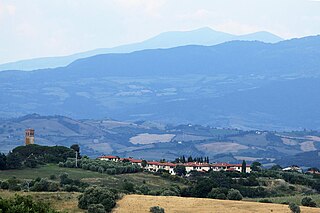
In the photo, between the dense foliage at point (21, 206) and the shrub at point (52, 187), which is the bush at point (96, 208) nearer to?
the dense foliage at point (21, 206)

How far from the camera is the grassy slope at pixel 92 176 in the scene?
81500mm

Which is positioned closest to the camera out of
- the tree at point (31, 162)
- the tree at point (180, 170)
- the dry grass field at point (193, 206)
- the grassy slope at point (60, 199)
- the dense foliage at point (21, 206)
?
the dense foliage at point (21, 206)

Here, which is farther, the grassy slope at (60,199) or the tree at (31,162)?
the tree at (31,162)

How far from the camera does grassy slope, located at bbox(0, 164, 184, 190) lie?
267 feet

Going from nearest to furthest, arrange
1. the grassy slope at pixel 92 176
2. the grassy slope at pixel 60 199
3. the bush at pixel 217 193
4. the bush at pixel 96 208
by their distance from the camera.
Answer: the bush at pixel 96 208 < the grassy slope at pixel 60 199 < the bush at pixel 217 193 < the grassy slope at pixel 92 176

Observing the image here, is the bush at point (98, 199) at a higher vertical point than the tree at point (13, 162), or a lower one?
lower

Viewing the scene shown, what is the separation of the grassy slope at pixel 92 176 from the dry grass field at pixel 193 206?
23923 mm

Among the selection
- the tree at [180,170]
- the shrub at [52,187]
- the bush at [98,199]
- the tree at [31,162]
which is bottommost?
the bush at [98,199]

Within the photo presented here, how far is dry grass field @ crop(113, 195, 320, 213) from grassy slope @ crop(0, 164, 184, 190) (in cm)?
2392

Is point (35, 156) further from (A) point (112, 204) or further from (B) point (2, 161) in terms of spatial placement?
(A) point (112, 204)

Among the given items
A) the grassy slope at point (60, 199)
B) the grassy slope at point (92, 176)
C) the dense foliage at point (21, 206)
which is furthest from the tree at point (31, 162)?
the dense foliage at point (21, 206)

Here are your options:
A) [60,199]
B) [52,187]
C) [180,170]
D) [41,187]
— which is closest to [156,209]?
[60,199]

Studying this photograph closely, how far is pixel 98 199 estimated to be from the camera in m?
52.4

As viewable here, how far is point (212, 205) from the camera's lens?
171 ft
